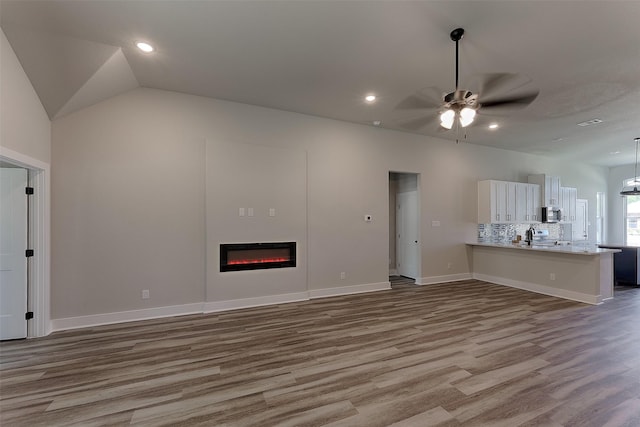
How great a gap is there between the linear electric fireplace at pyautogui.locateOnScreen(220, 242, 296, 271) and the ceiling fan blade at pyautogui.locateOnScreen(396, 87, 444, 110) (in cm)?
295

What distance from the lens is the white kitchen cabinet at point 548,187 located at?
285 inches

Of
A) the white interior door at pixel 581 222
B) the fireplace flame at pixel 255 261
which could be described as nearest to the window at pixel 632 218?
the white interior door at pixel 581 222

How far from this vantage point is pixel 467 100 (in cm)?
275

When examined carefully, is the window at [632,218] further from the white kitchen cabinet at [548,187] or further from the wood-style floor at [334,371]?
the wood-style floor at [334,371]

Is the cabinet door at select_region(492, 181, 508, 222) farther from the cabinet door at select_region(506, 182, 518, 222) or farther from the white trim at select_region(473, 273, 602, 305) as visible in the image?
the white trim at select_region(473, 273, 602, 305)

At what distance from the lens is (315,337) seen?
10.7 feet

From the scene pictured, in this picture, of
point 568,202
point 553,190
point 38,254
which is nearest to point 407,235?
point 553,190

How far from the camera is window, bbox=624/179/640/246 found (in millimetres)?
8906

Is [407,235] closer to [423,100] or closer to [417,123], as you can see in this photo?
[417,123]

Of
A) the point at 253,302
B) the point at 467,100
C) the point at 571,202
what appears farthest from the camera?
the point at 571,202

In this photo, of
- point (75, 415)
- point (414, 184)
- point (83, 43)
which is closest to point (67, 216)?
point (83, 43)

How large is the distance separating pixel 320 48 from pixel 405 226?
4682 millimetres

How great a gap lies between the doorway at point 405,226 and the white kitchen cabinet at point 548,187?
378cm

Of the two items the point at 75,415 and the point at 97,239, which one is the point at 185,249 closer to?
the point at 97,239
